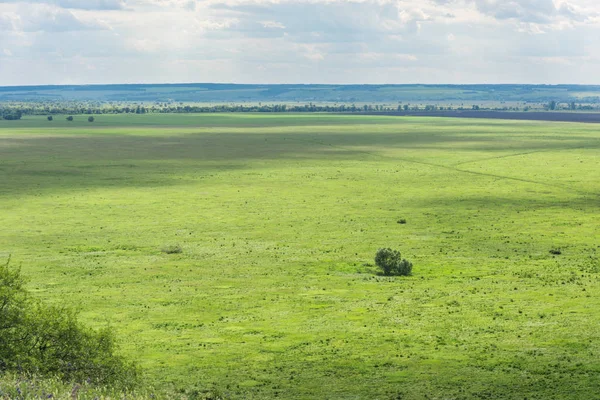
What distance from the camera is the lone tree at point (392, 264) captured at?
2084 inches

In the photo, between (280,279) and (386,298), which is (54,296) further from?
(386,298)

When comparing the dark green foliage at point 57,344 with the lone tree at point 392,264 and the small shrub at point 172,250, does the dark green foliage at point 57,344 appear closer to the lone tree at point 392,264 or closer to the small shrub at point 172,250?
the lone tree at point 392,264

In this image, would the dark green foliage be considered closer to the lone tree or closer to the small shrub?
the lone tree

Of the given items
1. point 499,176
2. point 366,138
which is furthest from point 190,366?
point 366,138

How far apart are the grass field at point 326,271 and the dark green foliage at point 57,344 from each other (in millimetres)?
4403

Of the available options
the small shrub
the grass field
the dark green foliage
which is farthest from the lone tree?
the dark green foliage

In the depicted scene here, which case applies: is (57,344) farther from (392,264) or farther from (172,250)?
(172,250)

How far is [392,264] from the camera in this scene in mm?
53031

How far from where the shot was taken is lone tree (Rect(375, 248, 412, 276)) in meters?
52.9

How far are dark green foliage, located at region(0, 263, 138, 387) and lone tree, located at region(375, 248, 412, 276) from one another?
2498cm

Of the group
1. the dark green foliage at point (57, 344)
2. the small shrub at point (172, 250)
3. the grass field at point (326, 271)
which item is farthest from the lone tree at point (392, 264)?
the dark green foliage at point (57, 344)

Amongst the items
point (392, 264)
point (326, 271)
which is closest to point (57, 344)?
point (326, 271)

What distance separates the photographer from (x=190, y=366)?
35.9m

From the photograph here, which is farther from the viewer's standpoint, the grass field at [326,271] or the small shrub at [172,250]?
the small shrub at [172,250]
